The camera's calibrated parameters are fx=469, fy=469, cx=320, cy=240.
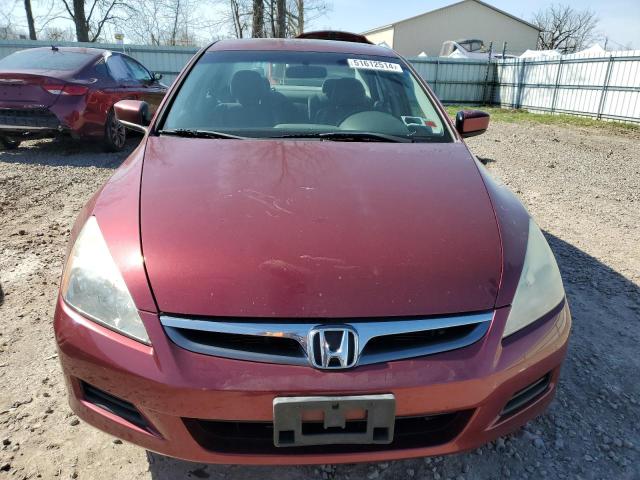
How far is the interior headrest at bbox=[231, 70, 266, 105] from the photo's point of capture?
8.14 feet

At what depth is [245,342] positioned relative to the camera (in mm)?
1279

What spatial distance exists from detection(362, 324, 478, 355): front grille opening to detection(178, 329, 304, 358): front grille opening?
0.21 m

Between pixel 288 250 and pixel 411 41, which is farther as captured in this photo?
pixel 411 41

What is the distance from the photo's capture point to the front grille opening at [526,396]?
55.2 inches

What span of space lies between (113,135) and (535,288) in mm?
6208

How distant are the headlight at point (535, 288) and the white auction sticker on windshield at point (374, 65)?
1541 millimetres

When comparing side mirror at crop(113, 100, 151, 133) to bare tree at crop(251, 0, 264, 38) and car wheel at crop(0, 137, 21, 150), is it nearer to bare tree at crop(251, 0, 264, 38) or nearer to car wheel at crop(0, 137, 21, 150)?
car wheel at crop(0, 137, 21, 150)

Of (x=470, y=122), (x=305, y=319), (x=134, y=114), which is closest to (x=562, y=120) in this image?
(x=470, y=122)

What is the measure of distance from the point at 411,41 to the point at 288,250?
39.5m

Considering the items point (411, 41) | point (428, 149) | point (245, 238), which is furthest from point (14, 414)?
point (411, 41)

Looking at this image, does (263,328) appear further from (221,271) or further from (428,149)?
(428,149)

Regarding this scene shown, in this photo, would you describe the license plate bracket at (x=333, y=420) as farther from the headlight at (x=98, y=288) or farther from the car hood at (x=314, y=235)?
the headlight at (x=98, y=288)

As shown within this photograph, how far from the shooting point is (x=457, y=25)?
36812mm

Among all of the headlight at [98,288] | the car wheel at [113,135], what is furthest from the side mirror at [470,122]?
the car wheel at [113,135]
